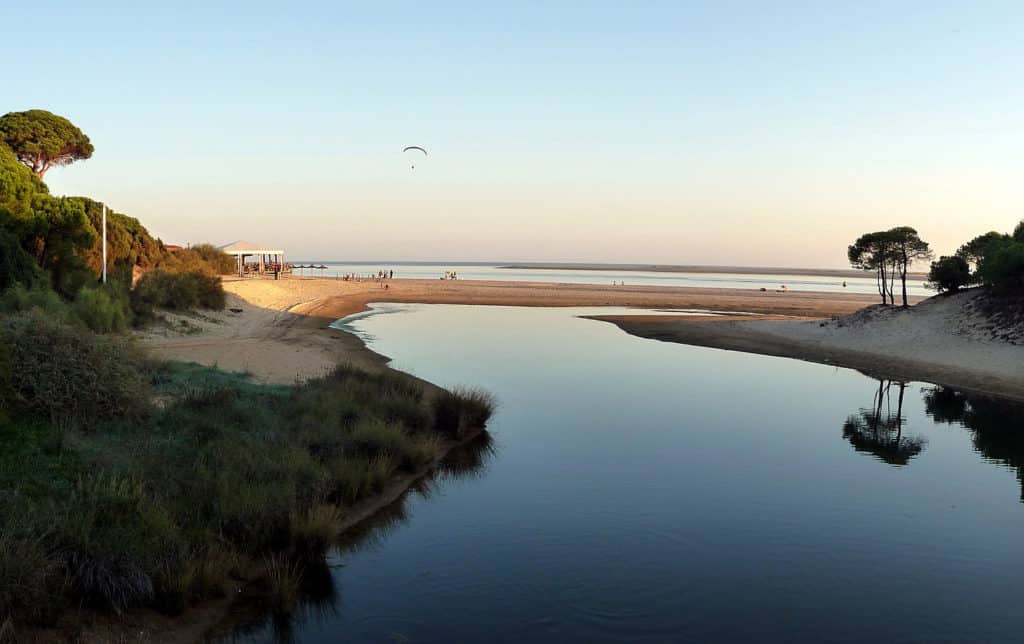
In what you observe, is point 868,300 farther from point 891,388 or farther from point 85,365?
point 85,365

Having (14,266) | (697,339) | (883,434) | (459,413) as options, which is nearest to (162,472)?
(459,413)

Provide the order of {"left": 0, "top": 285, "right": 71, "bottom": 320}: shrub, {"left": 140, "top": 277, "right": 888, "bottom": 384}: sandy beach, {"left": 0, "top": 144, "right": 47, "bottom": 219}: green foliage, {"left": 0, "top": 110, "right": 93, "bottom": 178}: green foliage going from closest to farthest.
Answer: {"left": 0, "top": 285, "right": 71, "bottom": 320}: shrub → {"left": 140, "top": 277, "right": 888, "bottom": 384}: sandy beach → {"left": 0, "top": 144, "right": 47, "bottom": 219}: green foliage → {"left": 0, "top": 110, "right": 93, "bottom": 178}: green foliage

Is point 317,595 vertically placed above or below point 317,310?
below

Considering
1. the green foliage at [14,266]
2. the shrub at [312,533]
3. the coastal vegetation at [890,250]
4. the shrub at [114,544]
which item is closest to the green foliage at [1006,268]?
the coastal vegetation at [890,250]

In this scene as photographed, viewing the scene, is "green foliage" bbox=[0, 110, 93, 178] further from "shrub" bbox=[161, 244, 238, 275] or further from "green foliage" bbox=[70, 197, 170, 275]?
"shrub" bbox=[161, 244, 238, 275]

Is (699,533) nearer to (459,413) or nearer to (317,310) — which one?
(459,413)

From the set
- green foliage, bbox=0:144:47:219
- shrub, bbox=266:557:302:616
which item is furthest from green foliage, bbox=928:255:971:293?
green foliage, bbox=0:144:47:219
